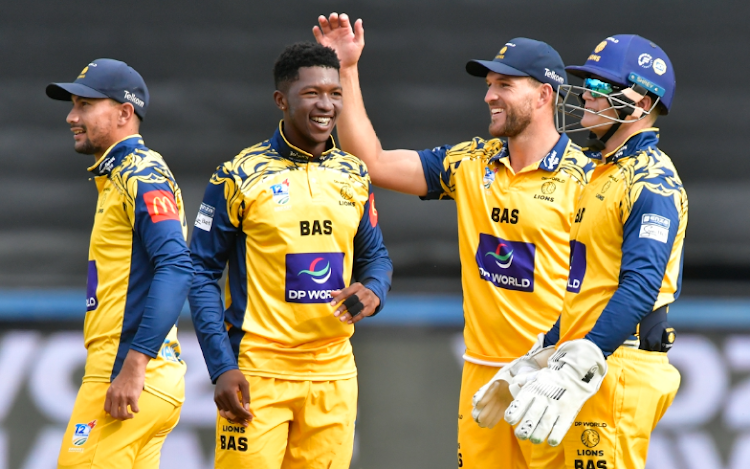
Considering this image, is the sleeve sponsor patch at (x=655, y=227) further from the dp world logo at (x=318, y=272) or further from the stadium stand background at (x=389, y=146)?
the stadium stand background at (x=389, y=146)

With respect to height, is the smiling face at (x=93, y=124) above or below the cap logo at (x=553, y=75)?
below

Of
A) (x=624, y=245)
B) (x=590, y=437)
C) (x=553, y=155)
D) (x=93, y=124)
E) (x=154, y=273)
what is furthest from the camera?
(x=553, y=155)

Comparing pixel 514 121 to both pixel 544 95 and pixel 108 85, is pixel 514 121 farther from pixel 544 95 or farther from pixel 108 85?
pixel 108 85

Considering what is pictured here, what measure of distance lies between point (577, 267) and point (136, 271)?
1.34 m

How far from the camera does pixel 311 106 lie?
9.58 feet

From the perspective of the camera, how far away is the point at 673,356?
4086mm

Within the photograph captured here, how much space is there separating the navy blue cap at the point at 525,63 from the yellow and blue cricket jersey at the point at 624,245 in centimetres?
57

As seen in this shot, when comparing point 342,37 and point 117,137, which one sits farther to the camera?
point 342,37

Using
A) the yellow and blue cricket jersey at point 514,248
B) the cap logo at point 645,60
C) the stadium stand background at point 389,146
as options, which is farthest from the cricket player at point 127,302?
the cap logo at point 645,60

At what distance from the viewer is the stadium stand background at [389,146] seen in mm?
4059

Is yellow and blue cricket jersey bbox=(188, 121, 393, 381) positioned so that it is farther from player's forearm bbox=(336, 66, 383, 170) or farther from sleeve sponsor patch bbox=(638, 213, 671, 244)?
sleeve sponsor patch bbox=(638, 213, 671, 244)

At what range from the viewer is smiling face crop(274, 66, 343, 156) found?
2922mm

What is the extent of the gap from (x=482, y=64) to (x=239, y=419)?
150 cm

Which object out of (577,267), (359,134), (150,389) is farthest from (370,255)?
(150,389)
